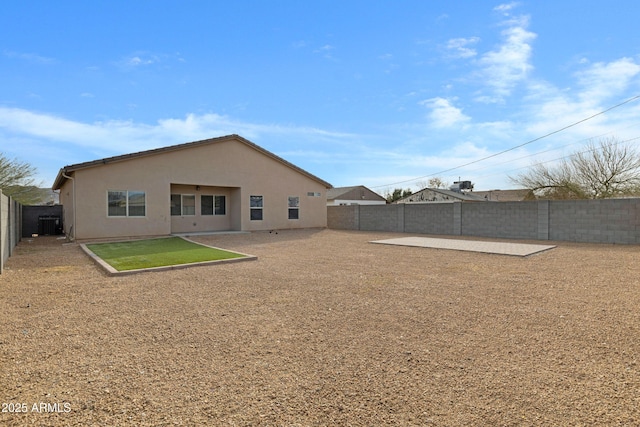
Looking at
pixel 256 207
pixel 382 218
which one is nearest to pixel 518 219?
pixel 382 218

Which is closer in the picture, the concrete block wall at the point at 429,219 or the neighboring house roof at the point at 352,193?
the concrete block wall at the point at 429,219

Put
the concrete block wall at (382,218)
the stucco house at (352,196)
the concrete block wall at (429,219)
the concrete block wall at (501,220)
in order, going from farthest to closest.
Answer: the stucco house at (352,196) → the concrete block wall at (382,218) → the concrete block wall at (429,219) → the concrete block wall at (501,220)

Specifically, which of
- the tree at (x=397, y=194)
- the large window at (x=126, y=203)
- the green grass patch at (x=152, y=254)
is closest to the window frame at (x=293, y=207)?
the large window at (x=126, y=203)

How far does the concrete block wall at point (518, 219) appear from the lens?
13766 mm

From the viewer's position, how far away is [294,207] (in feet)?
69.4

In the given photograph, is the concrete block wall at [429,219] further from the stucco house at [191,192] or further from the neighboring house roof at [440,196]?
the neighboring house roof at [440,196]

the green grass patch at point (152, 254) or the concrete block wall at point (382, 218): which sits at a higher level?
the concrete block wall at point (382, 218)

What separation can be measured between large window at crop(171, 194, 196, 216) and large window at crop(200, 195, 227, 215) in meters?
0.48

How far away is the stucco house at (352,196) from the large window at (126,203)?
3365cm

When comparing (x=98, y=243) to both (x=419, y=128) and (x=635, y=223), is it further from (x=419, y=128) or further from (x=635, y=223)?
(x=635, y=223)

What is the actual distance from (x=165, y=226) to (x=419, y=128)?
15630 millimetres

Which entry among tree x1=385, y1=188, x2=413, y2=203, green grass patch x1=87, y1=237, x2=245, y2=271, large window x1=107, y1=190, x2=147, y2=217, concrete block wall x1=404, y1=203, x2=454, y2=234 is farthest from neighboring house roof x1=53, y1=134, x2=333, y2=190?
tree x1=385, y1=188, x2=413, y2=203

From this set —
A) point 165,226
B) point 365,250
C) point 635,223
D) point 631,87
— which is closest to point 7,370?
point 365,250

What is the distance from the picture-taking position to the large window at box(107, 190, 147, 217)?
14977 mm
